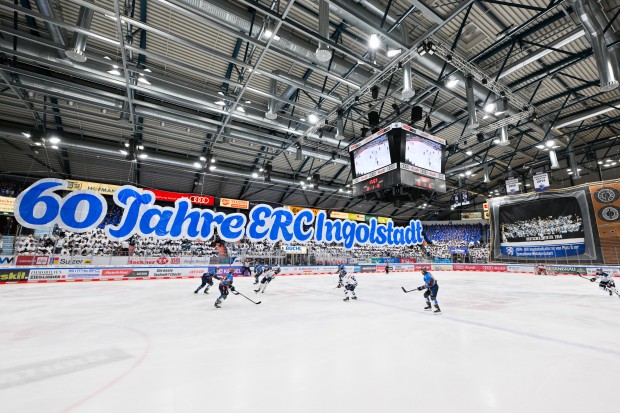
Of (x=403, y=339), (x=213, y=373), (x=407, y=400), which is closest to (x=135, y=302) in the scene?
(x=213, y=373)

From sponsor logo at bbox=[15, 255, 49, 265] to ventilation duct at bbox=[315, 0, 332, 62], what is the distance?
17096mm

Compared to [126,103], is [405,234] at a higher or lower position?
lower

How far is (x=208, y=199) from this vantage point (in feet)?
91.8

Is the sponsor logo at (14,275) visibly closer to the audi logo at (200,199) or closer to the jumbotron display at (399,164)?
the audi logo at (200,199)

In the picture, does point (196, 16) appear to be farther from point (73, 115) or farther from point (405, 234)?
point (405, 234)

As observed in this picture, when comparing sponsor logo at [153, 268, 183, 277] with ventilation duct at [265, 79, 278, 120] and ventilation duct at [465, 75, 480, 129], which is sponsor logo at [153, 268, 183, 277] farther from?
ventilation duct at [465, 75, 480, 129]

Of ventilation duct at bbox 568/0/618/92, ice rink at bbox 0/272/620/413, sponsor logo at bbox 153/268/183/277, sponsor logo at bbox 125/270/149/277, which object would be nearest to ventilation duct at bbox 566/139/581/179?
ventilation duct at bbox 568/0/618/92

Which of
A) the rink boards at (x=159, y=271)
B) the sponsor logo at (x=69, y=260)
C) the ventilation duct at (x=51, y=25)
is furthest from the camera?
the sponsor logo at (x=69, y=260)

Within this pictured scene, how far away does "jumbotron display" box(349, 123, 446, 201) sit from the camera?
403 inches

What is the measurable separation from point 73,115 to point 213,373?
1990 centimetres

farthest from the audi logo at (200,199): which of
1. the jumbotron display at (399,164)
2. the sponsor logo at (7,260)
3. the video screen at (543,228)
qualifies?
the video screen at (543,228)

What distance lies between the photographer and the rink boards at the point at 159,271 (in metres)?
13.0

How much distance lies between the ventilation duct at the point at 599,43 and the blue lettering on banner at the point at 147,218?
1649 cm

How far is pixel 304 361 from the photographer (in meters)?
3.66
